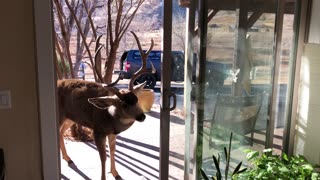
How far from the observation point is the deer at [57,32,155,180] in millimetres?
2826

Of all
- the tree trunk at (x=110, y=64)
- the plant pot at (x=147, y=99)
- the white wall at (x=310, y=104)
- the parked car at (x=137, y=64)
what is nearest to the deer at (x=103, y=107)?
the tree trunk at (x=110, y=64)

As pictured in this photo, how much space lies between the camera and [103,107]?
2.95 metres

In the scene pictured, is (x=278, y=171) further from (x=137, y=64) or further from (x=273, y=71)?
(x=137, y=64)

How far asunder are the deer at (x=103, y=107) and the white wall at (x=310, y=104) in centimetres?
124

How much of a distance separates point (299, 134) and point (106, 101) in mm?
1562

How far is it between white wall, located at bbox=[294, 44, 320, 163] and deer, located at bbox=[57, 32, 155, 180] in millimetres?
1239

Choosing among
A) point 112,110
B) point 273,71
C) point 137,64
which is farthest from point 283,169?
point 137,64

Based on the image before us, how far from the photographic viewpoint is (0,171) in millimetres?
1467

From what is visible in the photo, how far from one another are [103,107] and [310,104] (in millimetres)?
1685

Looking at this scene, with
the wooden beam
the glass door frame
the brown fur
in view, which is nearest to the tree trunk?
the brown fur

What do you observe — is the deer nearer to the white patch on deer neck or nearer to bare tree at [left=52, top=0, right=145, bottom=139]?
the white patch on deer neck

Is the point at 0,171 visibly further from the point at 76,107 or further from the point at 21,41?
the point at 76,107

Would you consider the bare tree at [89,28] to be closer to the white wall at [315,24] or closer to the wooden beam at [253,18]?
the wooden beam at [253,18]

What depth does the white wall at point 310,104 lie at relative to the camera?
2.22m
